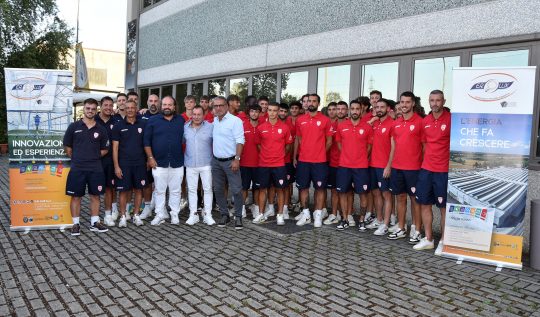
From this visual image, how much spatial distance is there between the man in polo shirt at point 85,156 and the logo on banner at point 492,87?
16.9 feet

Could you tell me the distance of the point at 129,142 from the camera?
6.63m

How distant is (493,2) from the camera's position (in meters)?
6.05

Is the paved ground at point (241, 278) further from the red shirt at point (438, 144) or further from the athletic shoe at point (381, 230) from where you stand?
the red shirt at point (438, 144)

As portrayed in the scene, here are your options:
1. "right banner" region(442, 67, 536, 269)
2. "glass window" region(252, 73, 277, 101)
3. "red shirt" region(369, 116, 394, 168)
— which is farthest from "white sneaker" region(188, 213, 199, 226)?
"glass window" region(252, 73, 277, 101)

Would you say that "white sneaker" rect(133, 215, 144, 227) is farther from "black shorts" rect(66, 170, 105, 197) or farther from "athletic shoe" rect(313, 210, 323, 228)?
"athletic shoe" rect(313, 210, 323, 228)

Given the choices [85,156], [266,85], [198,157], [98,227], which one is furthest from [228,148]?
[266,85]

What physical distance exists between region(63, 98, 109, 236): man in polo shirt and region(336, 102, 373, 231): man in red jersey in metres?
3.64

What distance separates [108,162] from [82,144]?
586 mm

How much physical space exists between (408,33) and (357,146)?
219cm

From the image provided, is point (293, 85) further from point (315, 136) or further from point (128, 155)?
point (128, 155)

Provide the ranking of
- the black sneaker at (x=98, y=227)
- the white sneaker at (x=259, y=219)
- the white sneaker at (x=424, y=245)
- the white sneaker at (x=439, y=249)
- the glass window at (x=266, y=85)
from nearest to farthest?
the white sneaker at (x=439, y=249) < the white sneaker at (x=424, y=245) < the black sneaker at (x=98, y=227) < the white sneaker at (x=259, y=219) < the glass window at (x=266, y=85)

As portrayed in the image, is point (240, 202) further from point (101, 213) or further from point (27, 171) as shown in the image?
point (27, 171)

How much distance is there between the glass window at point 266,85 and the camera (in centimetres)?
1002

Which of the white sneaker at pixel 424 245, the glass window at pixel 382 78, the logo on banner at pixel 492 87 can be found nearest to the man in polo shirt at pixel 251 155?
the glass window at pixel 382 78
